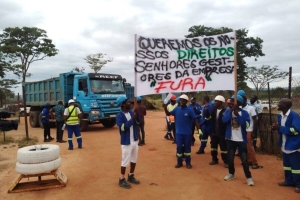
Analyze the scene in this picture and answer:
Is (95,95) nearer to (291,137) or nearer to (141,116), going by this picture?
(141,116)

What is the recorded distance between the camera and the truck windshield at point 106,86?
1248 cm

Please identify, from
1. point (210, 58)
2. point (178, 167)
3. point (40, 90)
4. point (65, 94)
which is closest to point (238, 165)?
point (178, 167)

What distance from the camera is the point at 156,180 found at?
5.39 meters

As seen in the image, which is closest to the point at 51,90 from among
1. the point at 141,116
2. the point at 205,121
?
the point at 141,116

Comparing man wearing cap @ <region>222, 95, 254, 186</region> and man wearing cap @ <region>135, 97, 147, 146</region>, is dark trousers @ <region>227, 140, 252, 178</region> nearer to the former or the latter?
man wearing cap @ <region>222, 95, 254, 186</region>

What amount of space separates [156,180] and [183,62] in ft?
8.18

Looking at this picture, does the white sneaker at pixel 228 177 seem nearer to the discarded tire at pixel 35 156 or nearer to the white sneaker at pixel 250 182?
the white sneaker at pixel 250 182

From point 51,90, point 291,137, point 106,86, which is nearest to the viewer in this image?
point 291,137

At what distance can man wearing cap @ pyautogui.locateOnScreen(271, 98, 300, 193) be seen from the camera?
14.9 feet

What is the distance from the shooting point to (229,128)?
5062 mm

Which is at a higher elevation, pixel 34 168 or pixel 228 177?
pixel 34 168

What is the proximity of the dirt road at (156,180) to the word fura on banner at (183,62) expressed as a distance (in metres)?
1.89

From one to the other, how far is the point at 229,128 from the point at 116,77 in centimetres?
906

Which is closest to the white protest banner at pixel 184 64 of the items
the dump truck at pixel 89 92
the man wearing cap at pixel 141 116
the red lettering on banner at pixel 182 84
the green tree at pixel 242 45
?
the red lettering on banner at pixel 182 84
